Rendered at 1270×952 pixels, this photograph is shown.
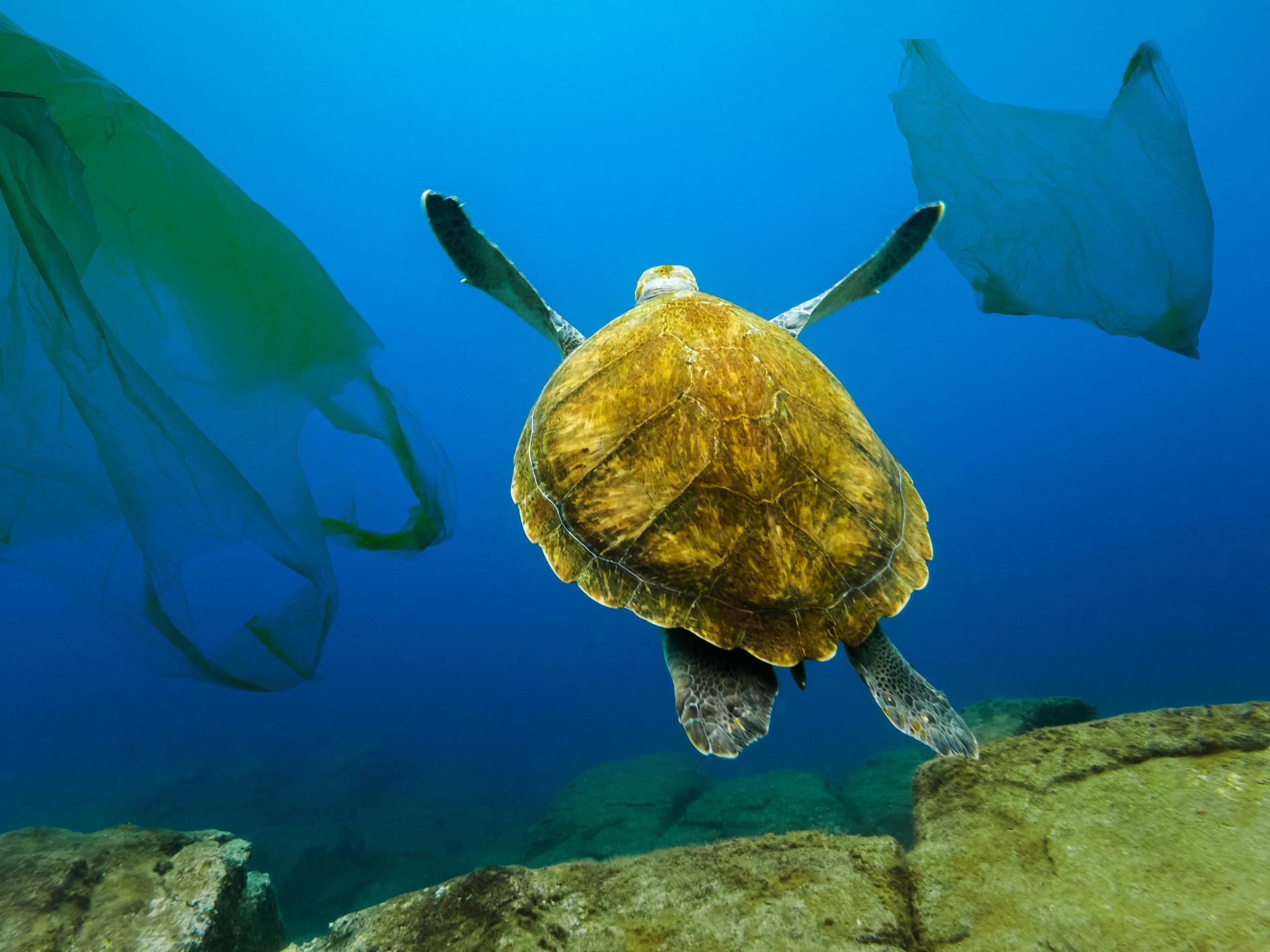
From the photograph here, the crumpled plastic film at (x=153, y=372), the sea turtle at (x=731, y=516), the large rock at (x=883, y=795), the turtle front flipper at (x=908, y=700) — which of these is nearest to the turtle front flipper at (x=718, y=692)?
the sea turtle at (x=731, y=516)

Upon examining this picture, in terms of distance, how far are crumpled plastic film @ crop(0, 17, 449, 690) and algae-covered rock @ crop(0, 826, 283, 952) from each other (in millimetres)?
669

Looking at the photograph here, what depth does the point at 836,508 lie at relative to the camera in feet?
6.26


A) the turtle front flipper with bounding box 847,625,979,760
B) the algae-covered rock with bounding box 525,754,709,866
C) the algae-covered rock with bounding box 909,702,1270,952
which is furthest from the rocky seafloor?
the algae-covered rock with bounding box 525,754,709,866

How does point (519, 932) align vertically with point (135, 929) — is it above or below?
below

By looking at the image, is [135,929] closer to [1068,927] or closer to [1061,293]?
[1068,927]

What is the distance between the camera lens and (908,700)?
1.89 meters

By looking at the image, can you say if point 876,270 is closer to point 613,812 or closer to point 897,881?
point 897,881

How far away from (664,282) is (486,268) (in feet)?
3.44

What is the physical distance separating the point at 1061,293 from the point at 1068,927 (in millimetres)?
2992

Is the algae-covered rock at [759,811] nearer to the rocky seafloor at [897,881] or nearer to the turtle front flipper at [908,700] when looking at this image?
the rocky seafloor at [897,881]

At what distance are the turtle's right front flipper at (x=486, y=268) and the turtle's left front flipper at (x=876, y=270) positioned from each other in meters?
1.39

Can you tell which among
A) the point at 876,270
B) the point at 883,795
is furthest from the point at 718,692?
the point at 883,795

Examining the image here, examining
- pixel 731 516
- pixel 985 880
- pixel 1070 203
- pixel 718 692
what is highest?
pixel 1070 203

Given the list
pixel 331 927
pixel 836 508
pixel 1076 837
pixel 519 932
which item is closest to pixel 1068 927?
pixel 1076 837
